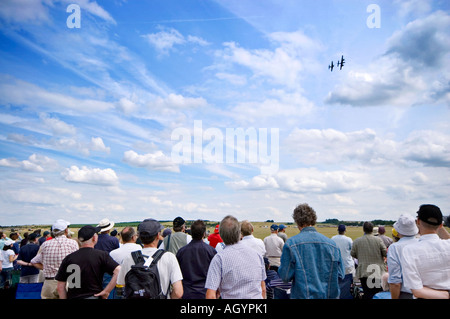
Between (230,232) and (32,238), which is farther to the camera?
(32,238)

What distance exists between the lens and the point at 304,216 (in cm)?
505

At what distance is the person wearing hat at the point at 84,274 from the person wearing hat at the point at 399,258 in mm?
4141

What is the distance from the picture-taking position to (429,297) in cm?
420

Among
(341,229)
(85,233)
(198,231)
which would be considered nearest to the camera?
(85,233)

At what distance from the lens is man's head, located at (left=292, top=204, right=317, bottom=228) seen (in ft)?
16.6

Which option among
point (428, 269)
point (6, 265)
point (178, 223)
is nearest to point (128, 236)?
point (178, 223)

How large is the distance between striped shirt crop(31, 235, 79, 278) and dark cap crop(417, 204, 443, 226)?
6050 millimetres

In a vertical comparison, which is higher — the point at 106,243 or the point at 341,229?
the point at 341,229

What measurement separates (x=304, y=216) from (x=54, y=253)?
4.83 metres

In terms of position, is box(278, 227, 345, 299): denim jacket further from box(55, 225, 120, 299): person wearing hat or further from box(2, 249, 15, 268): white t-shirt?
box(2, 249, 15, 268): white t-shirt

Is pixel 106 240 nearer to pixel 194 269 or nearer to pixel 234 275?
pixel 194 269

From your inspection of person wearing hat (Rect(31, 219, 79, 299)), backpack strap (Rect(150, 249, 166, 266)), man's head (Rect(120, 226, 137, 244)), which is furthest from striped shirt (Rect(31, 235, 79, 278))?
backpack strap (Rect(150, 249, 166, 266))
